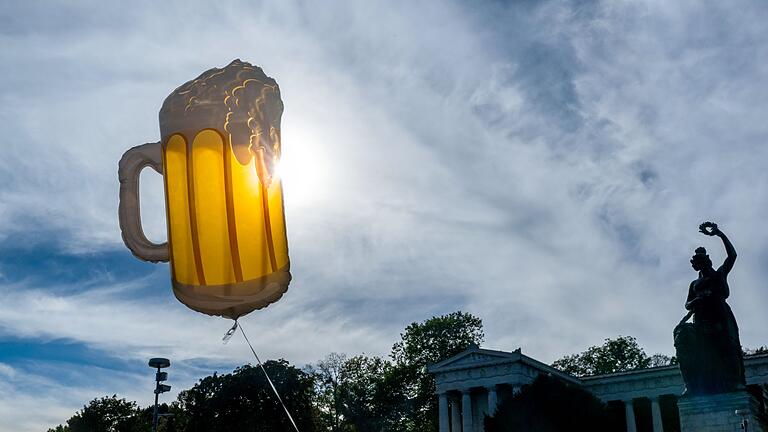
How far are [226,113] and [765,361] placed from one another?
Answer: 55.5 m

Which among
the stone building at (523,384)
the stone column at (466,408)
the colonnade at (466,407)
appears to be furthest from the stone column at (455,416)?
the stone column at (466,408)

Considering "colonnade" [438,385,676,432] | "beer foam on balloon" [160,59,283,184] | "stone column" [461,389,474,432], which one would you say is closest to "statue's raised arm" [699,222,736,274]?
"beer foam on balloon" [160,59,283,184]

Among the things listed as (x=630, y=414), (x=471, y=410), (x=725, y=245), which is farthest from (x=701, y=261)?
(x=471, y=410)

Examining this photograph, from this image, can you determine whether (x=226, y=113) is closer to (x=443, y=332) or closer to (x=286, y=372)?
(x=286, y=372)

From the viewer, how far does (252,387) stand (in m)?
57.2

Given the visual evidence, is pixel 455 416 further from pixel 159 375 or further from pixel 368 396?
pixel 159 375

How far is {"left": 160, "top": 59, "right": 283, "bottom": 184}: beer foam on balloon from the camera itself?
4824 millimetres

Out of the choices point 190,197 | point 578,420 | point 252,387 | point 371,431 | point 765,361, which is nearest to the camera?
point 190,197

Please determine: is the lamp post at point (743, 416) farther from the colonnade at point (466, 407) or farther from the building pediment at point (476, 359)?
the colonnade at point (466, 407)

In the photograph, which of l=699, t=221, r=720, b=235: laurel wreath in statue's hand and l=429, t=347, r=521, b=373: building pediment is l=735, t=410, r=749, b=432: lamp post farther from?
l=429, t=347, r=521, b=373: building pediment

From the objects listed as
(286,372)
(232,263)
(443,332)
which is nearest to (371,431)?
(443,332)

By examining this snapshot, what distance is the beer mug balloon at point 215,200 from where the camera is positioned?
15.5 ft

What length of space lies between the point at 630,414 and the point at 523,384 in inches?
351

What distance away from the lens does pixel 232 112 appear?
4.89 m
